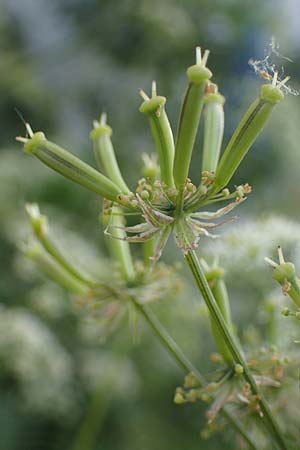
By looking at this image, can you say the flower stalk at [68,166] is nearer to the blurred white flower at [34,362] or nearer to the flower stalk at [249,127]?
the flower stalk at [249,127]

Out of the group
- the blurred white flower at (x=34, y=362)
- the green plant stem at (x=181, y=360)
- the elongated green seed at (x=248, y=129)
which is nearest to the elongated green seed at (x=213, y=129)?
the elongated green seed at (x=248, y=129)

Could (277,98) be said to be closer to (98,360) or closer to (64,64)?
(98,360)

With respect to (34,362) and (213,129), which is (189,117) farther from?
(34,362)

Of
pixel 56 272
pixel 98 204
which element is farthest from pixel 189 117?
pixel 98 204

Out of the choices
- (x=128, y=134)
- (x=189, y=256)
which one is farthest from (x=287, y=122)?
(x=189, y=256)

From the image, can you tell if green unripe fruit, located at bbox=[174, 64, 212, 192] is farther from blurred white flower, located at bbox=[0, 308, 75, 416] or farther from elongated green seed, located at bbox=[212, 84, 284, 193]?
blurred white flower, located at bbox=[0, 308, 75, 416]

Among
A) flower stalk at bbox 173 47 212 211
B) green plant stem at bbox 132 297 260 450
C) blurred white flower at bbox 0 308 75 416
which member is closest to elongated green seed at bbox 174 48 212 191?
flower stalk at bbox 173 47 212 211

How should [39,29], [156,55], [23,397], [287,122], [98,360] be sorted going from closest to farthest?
[23,397], [98,360], [287,122], [156,55], [39,29]
